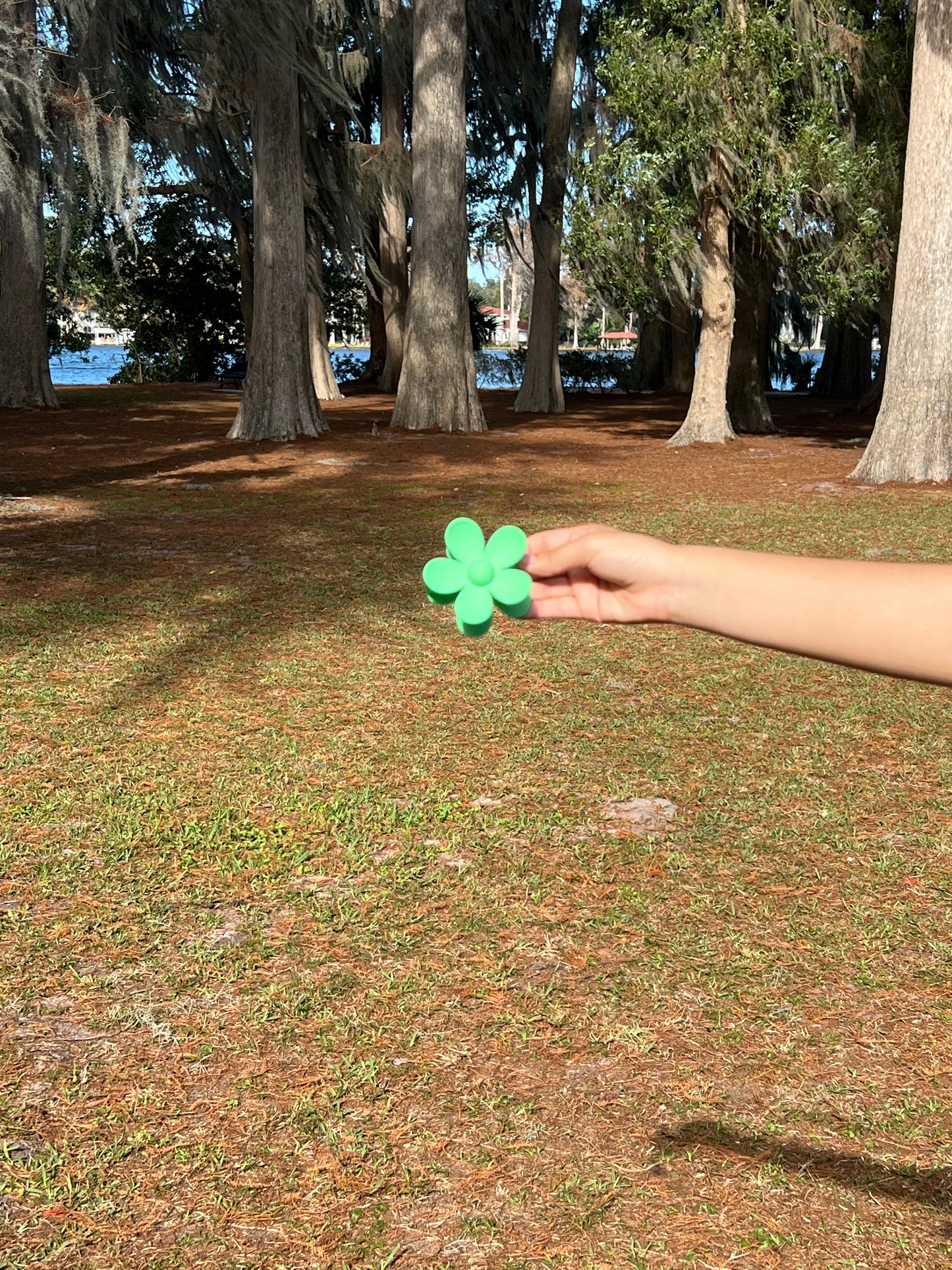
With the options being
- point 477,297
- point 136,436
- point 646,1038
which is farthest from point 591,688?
point 477,297

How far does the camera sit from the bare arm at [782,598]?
1.37 meters

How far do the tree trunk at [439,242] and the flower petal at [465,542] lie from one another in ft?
50.2

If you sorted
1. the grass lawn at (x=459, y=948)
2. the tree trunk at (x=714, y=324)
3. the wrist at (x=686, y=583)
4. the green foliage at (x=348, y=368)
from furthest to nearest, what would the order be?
the green foliage at (x=348, y=368) < the tree trunk at (x=714, y=324) < the grass lawn at (x=459, y=948) < the wrist at (x=686, y=583)

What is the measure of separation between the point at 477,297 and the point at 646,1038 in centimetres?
3735

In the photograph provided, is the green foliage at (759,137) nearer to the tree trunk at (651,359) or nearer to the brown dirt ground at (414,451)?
the brown dirt ground at (414,451)

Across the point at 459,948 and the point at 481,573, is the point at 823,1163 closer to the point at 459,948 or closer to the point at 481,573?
the point at 459,948

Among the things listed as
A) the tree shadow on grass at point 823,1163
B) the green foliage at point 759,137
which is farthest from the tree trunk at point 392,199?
the tree shadow on grass at point 823,1163

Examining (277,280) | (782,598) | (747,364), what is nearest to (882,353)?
(747,364)

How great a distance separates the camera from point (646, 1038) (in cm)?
305

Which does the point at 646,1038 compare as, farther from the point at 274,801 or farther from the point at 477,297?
the point at 477,297

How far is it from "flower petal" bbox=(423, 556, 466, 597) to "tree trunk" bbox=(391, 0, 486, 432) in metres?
15.3

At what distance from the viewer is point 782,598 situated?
1441mm

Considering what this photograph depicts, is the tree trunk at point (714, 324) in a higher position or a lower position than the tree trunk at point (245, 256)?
lower

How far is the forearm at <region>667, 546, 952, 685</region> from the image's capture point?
1.36 meters
